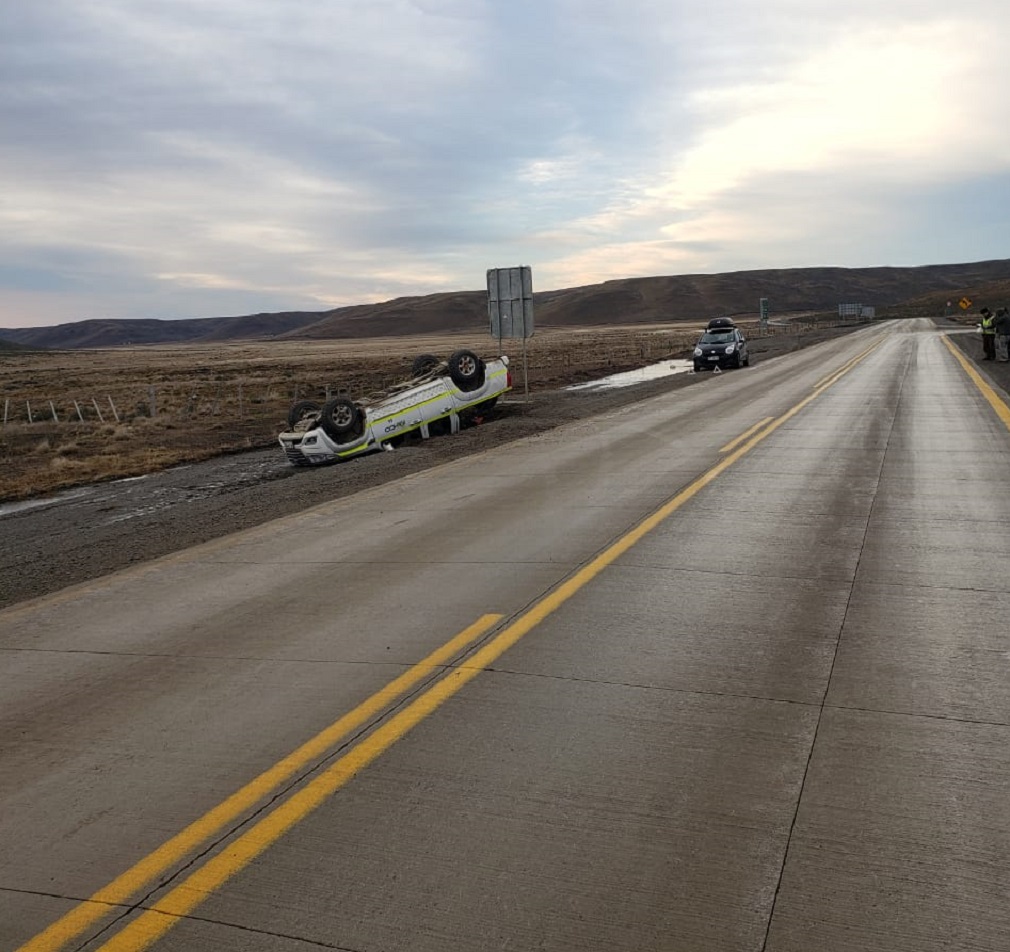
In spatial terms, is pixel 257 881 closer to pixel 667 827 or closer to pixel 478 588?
pixel 667 827

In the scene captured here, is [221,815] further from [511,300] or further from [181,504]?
[511,300]

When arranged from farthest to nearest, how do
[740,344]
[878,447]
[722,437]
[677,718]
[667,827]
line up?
[740,344] < [722,437] < [878,447] < [677,718] < [667,827]

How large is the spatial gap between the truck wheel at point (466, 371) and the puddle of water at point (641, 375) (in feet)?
36.9

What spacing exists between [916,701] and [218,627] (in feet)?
14.7

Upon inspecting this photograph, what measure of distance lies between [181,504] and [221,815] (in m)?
12.0

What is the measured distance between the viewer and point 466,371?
68.6ft

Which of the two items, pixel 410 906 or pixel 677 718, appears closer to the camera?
pixel 410 906

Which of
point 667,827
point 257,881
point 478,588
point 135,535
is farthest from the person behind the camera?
point 135,535

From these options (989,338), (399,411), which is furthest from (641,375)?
(399,411)

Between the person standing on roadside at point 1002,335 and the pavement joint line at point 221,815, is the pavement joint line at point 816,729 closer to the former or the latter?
the pavement joint line at point 221,815

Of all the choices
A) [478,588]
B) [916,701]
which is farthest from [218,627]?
[916,701]

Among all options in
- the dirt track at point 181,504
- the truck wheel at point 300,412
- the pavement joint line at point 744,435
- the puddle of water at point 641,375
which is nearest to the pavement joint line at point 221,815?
the dirt track at point 181,504

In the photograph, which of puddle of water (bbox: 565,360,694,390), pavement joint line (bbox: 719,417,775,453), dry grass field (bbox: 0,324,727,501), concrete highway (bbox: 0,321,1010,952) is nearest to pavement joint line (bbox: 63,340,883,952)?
concrete highway (bbox: 0,321,1010,952)

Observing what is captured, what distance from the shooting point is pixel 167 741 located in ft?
15.1
